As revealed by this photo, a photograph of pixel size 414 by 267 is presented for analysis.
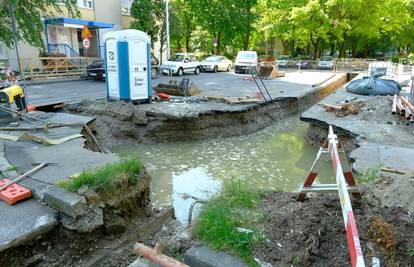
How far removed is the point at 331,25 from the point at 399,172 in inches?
1306

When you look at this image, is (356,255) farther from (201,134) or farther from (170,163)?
(201,134)

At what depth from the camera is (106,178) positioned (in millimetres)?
4250

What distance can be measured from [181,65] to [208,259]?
75.5ft

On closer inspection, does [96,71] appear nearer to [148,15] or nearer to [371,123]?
[148,15]

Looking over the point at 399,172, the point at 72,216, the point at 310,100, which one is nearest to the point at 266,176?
the point at 399,172

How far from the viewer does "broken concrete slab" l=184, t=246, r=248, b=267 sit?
267 centimetres

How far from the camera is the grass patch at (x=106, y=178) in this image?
412cm

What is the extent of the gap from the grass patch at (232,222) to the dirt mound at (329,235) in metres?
0.12

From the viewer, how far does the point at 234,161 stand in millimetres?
8844

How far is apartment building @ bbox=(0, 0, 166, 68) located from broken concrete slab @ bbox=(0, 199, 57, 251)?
1980cm

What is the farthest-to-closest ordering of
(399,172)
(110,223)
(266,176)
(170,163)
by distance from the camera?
(170,163), (266,176), (399,172), (110,223)

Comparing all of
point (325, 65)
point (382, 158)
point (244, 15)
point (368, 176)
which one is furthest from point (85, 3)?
point (368, 176)

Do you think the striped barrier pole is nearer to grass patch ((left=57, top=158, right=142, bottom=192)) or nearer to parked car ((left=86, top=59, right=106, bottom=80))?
grass patch ((left=57, top=158, right=142, bottom=192))

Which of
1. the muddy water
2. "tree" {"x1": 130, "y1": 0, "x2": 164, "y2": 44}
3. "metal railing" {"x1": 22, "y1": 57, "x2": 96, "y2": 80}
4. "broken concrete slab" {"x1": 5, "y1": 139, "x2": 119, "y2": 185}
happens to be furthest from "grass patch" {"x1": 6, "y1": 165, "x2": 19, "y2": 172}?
"tree" {"x1": 130, "y1": 0, "x2": 164, "y2": 44}
